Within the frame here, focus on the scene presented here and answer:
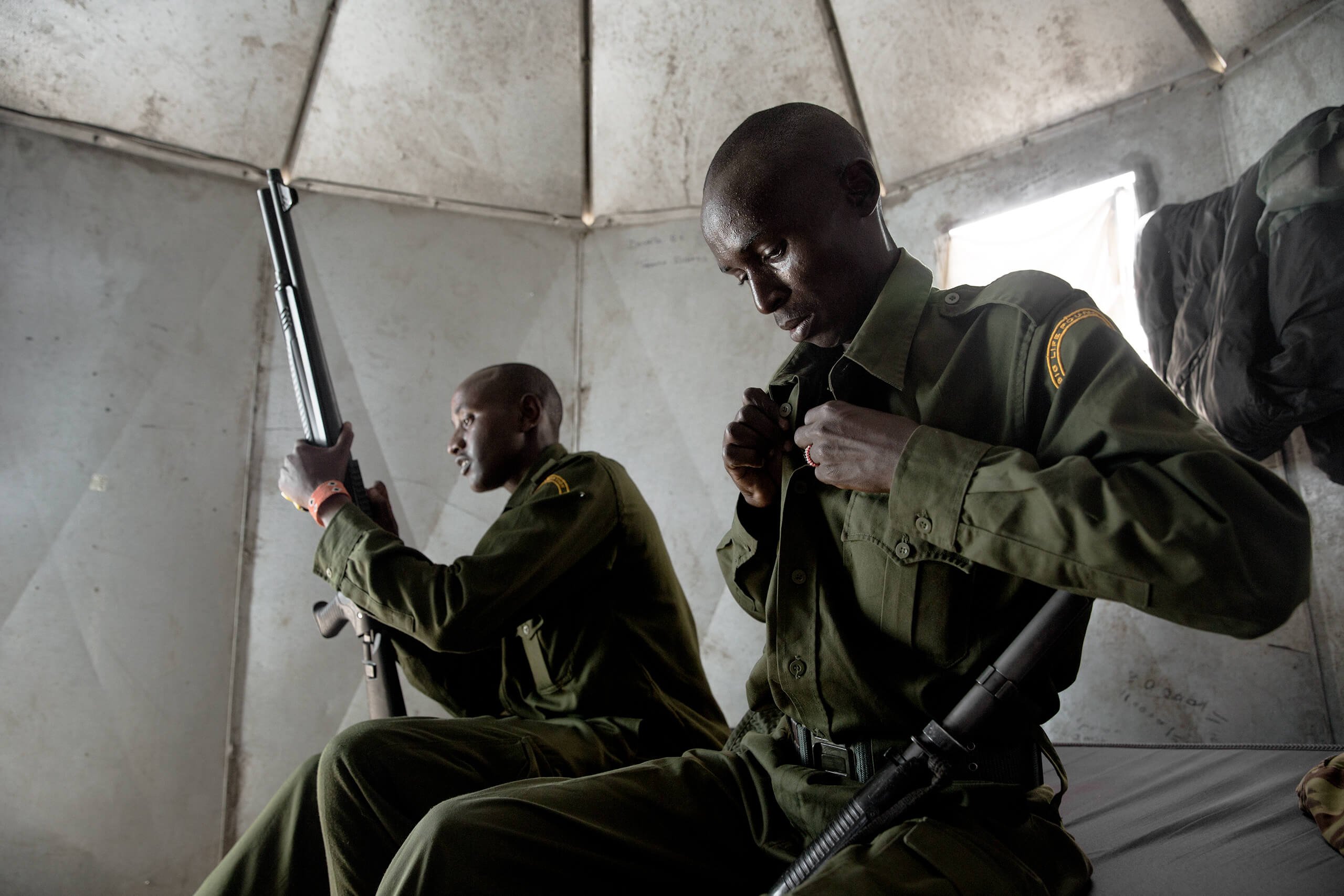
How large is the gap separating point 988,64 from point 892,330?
8.19ft

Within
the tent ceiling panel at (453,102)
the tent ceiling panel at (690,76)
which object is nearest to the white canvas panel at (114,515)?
the tent ceiling panel at (453,102)

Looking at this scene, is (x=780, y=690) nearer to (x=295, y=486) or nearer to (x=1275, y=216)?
(x=295, y=486)

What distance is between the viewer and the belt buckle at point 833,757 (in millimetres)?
1225

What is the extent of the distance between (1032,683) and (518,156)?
3386mm

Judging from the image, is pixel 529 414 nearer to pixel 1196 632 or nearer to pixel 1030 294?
pixel 1030 294

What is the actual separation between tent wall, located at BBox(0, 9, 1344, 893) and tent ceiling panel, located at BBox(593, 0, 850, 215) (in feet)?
1.13

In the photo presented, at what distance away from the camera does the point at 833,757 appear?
1251 mm

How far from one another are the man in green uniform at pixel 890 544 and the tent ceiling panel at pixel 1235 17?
2136 millimetres

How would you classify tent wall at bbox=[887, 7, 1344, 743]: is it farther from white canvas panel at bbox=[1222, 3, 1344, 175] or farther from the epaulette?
the epaulette

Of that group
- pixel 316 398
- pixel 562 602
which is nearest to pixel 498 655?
pixel 562 602

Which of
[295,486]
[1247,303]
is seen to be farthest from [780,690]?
[1247,303]

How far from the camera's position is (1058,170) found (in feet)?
10.5

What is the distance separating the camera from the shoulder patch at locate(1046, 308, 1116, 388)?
3.63ft

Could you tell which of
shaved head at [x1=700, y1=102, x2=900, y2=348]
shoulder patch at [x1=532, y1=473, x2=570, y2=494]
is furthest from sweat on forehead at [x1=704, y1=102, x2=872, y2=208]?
shoulder patch at [x1=532, y1=473, x2=570, y2=494]
